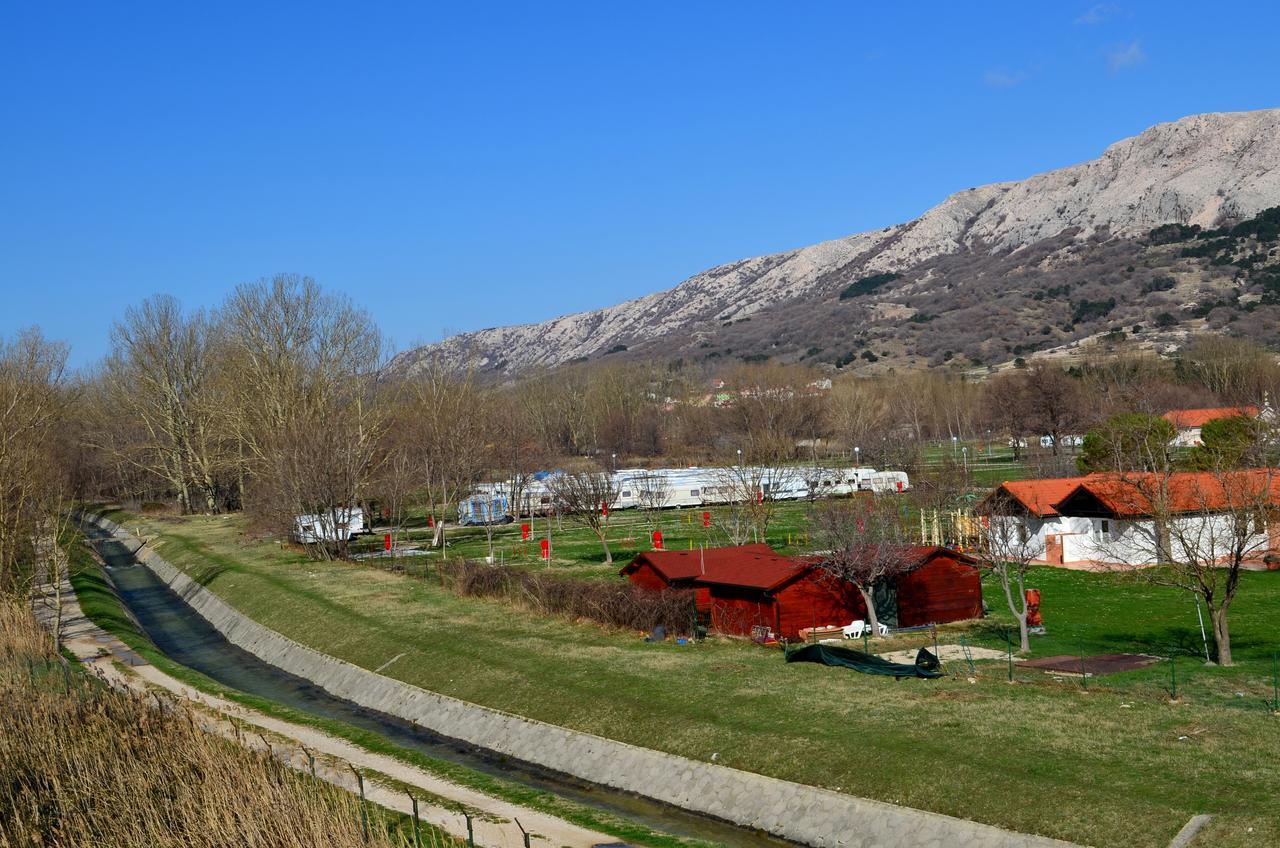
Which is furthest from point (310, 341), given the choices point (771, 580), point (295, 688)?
point (771, 580)

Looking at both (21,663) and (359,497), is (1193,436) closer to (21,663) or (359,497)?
(359,497)

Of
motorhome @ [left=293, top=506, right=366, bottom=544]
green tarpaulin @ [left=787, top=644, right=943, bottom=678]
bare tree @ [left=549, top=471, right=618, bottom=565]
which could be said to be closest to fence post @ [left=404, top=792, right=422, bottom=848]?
green tarpaulin @ [left=787, top=644, right=943, bottom=678]

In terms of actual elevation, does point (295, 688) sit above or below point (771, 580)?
below

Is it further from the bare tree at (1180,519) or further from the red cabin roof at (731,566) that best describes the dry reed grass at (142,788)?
the bare tree at (1180,519)

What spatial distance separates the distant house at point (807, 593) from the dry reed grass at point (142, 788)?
16289 mm

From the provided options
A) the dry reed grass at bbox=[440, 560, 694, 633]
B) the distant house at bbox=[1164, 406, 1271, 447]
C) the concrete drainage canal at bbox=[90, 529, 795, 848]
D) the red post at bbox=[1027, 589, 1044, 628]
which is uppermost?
the distant house at bbox=[1164, 406, 1271, 447]

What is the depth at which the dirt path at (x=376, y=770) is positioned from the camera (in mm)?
21531

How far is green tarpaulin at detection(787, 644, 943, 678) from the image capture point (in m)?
29.1

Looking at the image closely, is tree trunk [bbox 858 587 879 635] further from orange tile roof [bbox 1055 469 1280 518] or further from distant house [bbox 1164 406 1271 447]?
distant house [bbox 1164 406 1271 447]

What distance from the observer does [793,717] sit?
26188mm

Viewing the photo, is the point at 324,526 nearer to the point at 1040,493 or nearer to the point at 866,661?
the point at 1040,493

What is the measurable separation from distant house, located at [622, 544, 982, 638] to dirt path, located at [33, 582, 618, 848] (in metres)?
13.3

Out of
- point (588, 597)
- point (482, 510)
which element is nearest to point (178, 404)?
point (482, 510)

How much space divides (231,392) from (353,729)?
2554 inches
